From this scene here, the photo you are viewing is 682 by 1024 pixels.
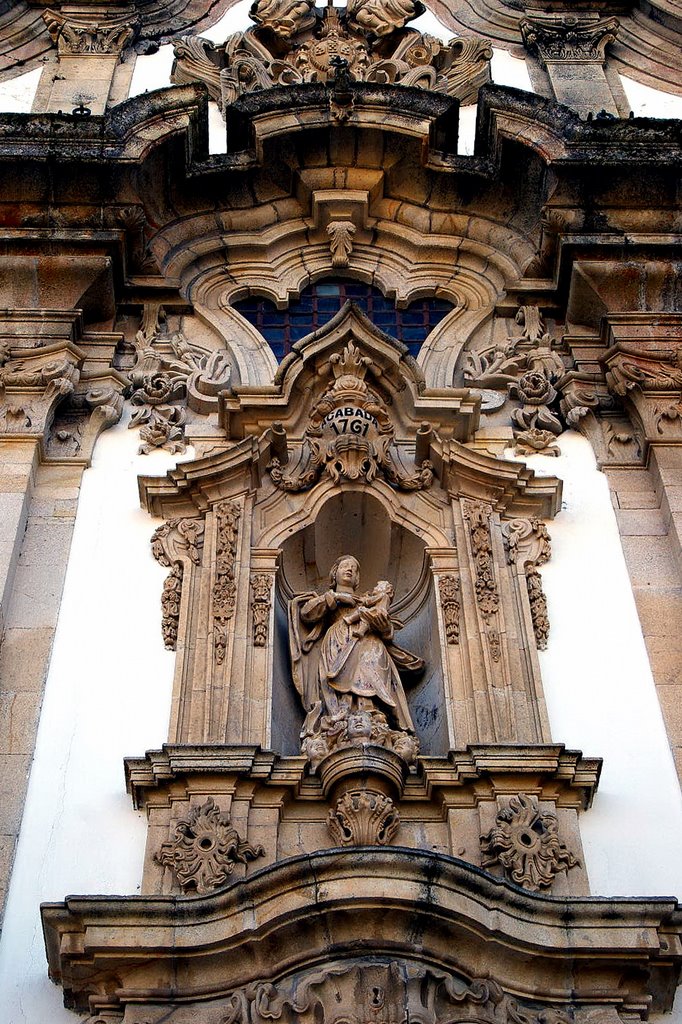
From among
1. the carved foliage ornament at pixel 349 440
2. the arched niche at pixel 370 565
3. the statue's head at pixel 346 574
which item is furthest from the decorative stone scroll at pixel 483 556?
the statue's head at pixel 346 574

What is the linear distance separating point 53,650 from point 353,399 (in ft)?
8.81

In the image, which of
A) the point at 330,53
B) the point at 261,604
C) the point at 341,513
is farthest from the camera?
the point at 330,53

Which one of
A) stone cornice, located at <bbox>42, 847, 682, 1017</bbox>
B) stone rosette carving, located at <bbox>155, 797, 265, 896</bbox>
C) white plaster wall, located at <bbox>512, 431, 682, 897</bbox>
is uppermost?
white plaster wall, located at <bbox>512, 431, 682, 897</bbox>

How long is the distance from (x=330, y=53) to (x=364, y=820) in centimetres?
799

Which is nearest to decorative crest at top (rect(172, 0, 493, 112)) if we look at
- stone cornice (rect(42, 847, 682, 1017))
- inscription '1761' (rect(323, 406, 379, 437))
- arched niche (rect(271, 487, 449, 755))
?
inscription '1761' (rect(323, 406, 379, 437))

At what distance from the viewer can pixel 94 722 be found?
344 inches

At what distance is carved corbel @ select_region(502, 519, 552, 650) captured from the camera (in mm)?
9352

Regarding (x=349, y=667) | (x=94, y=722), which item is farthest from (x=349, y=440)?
(x=94, y=722)

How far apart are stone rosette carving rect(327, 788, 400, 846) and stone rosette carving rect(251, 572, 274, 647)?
147 centimetres

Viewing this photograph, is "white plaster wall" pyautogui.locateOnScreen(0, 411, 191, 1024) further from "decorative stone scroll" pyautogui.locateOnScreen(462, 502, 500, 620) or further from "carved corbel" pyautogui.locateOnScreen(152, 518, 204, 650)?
"decorative stone scroll" pyautogui.locateOnScreen(462, 502, 500, 620)

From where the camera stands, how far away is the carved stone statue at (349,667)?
8.36 meters

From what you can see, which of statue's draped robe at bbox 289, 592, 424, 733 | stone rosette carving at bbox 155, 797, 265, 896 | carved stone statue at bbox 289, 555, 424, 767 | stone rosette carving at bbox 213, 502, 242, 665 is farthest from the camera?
stone rosette carving at bbox 213, 502, 242, 665

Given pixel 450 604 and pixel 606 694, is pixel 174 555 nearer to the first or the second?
pixel 450 604

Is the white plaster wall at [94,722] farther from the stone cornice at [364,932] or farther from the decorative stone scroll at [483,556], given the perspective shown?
the decorative stone scroll at [483,556]
